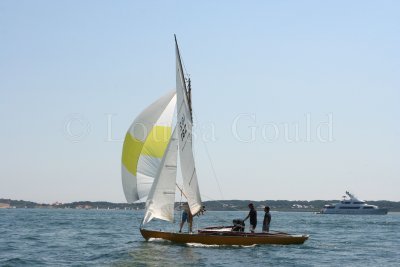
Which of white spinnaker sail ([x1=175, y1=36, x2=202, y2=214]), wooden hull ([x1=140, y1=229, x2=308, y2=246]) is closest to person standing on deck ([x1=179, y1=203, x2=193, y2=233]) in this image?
white spinnaker sail ([x1=175, y1=36, x2=202, y2=214])

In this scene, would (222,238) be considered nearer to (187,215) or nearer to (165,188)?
(187,215)

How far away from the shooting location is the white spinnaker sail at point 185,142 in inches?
1414

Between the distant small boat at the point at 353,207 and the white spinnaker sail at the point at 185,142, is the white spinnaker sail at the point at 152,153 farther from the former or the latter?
the distant small boat at the point at 353,207

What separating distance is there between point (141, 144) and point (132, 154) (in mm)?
766

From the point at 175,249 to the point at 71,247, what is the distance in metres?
7.99

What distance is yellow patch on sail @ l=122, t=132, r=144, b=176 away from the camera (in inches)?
1400

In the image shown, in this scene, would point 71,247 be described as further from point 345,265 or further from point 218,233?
point 345,265

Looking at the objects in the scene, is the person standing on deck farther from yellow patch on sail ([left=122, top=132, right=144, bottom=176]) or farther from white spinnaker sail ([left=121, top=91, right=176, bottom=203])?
yellow patch on sail ([left=122, top=132, right=144, bottom=176])

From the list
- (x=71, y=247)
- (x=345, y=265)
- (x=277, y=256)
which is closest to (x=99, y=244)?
(x=71, y=247)

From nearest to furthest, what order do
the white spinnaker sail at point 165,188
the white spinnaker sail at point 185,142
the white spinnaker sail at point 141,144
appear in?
the white spinnaker sail at point 141,144, the white spinnaker sail at point 165,188, the white spinnaker sail at point 185,142

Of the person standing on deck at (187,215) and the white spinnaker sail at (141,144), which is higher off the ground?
the white spinnaker sail at (141,144)

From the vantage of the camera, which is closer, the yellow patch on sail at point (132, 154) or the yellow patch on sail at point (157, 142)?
the yellow patch on sail at point (132, 154)

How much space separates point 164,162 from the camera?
1406 inches

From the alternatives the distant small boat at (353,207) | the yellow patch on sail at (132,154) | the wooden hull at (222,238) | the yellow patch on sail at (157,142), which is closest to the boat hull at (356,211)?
the distant small boat at (353,207)
